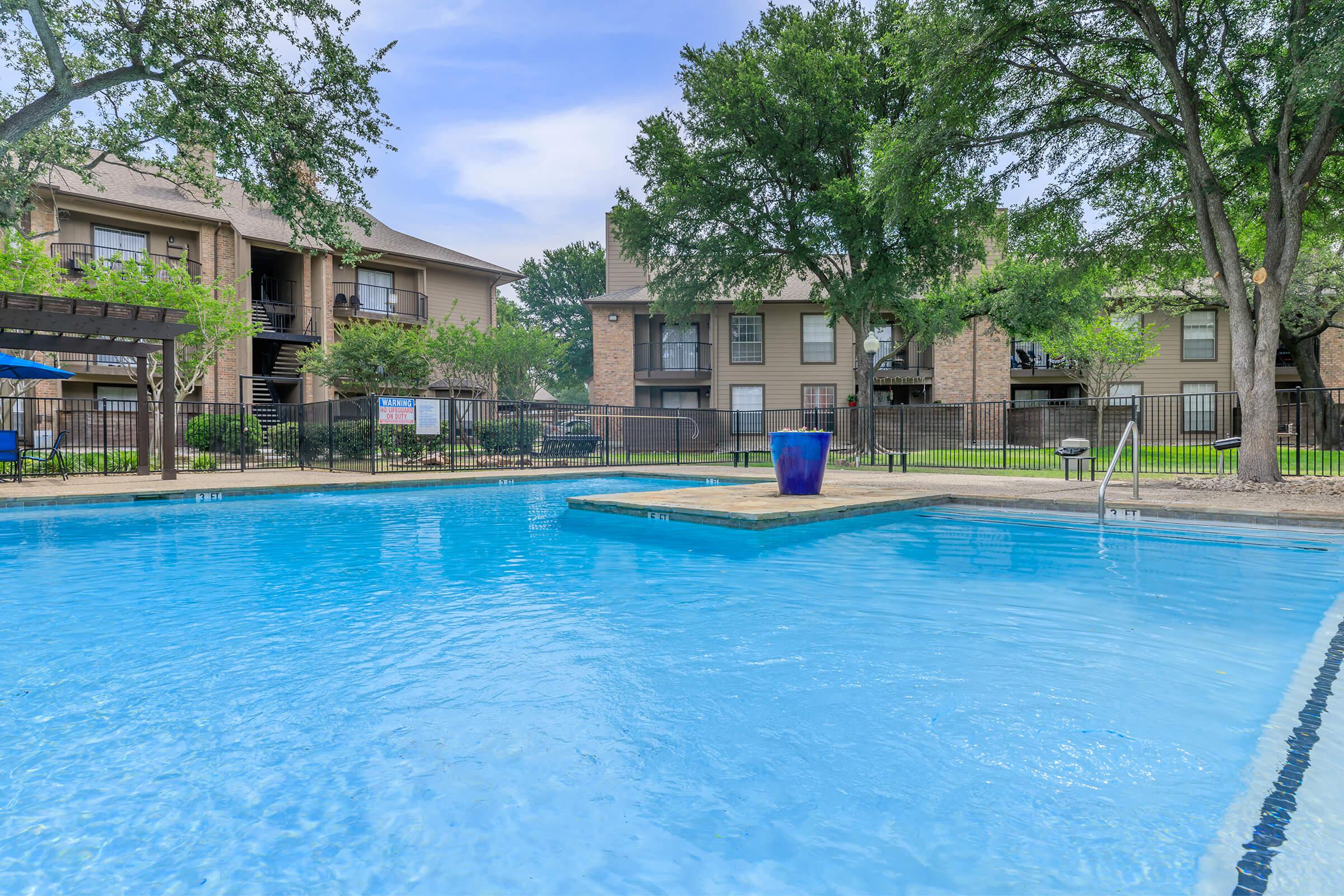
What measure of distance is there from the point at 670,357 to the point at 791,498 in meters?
20.7

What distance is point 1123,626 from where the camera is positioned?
13.3ft

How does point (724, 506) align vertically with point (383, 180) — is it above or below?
below

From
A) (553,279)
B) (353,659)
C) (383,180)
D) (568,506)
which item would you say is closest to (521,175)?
(383,180)

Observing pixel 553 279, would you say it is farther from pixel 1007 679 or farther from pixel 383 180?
pixel 1007 679

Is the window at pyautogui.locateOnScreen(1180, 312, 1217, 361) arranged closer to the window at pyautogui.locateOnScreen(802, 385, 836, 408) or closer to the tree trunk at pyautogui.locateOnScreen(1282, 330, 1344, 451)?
the tree trunk at pyautogui.locateOnScreen(1282, 330, 1344, 451)

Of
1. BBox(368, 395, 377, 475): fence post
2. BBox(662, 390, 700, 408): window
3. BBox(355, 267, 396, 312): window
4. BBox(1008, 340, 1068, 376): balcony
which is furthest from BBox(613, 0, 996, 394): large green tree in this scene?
BBox(355, 267, 396, 312): window

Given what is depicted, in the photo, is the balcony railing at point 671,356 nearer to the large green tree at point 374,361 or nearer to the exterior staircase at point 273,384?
the large green tree at point 374,361

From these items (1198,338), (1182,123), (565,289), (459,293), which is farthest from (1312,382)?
(565,289)

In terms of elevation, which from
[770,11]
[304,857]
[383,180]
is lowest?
[304,857]

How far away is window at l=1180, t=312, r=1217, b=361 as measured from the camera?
27344 mm

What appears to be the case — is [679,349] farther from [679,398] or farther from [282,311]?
[282,311]

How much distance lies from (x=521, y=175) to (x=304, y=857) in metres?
15.1

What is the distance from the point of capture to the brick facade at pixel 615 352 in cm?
2814

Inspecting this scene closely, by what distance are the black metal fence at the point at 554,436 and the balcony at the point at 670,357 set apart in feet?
11.6
